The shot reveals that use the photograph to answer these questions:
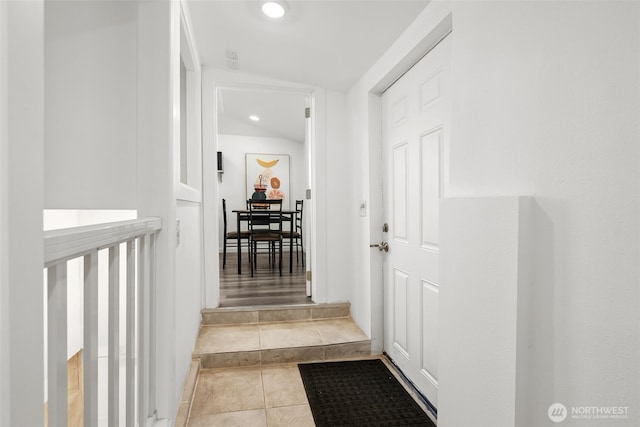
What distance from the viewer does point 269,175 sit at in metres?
6.30

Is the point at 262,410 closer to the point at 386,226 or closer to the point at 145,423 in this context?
the point at 145,423

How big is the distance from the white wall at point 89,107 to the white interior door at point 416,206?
4.87 ft

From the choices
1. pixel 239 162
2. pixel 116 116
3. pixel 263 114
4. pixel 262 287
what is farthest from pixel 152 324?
pixel 239 162

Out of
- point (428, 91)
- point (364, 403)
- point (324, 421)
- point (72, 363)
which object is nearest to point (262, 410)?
point (324, 421)

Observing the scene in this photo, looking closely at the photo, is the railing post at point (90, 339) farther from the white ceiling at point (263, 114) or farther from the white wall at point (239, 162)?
the white wall at point (239, 162)

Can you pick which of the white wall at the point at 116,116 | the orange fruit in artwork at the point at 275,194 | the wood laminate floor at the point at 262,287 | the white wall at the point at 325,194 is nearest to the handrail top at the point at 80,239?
the white wall at the point at 116,116

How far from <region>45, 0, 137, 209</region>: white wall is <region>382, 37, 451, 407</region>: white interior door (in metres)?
1.48

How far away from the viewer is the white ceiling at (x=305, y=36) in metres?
1.85

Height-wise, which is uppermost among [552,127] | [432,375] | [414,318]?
[552,127]

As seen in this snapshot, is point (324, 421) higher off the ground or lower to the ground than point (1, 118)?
lower

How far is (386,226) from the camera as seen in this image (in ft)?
7.96

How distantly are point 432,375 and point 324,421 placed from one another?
0.65 m

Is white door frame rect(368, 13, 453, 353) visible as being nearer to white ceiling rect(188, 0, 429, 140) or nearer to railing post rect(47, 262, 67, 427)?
white ceiling rect(188, 0, 429, 140)

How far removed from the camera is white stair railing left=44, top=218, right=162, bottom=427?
61 cm
